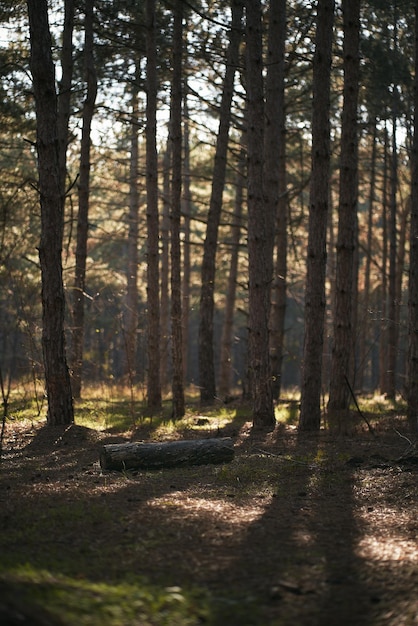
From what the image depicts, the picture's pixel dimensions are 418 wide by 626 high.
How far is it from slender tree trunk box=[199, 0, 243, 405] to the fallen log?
768 cm

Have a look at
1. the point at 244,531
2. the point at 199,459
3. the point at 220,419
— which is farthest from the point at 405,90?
the point at 244,531

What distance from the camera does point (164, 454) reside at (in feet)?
29.3

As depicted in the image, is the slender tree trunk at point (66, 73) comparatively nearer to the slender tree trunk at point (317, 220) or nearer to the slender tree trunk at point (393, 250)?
the slender tree trunk at point (317, 220)

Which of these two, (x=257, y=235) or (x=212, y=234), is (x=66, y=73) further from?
(x=257, y=235)

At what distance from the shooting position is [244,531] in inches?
237

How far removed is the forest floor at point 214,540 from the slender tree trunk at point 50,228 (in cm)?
177

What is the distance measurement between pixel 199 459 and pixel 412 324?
6038mm

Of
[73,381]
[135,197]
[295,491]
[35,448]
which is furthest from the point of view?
[135,197]

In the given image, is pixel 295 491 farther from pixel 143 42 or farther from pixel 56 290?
pixel 143 42

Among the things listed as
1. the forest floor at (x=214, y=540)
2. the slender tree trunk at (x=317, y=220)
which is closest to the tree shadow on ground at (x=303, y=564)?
the forest floor at (x=214, y=540)

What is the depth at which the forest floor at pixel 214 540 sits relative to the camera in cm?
420

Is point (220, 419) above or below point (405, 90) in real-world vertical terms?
below

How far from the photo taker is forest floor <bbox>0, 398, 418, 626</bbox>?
165 inches

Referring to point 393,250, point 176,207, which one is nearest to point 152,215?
point 176,207
